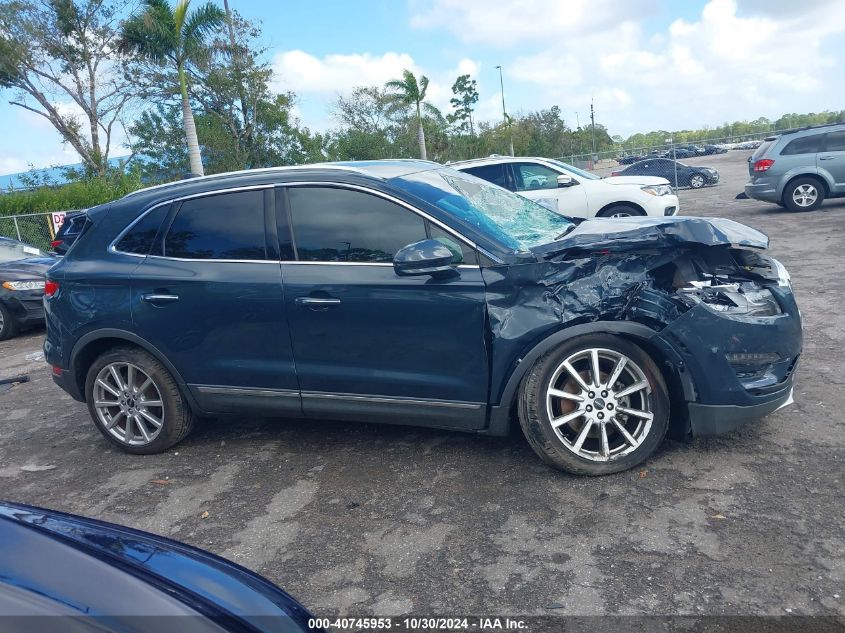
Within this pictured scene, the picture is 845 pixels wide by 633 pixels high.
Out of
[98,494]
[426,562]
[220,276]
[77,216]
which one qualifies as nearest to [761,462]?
[426,562]

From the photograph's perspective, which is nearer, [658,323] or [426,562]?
[426,562]

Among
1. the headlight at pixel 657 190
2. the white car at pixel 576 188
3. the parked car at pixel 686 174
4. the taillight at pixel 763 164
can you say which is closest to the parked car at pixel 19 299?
the white car at pixel 576 188

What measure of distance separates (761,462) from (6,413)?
599 centimetres

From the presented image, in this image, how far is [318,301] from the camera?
4.19 m

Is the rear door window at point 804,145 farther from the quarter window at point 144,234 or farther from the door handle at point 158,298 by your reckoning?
the door handle at point 158,298

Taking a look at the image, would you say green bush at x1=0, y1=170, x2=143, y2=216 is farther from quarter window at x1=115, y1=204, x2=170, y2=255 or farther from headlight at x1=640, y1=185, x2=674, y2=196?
quarter window at x1=115, y1=204, x2=170, y2=255

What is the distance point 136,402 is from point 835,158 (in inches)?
564

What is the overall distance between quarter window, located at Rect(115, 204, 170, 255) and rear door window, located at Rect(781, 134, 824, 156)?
13.6 metres

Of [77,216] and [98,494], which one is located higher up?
[77,216]

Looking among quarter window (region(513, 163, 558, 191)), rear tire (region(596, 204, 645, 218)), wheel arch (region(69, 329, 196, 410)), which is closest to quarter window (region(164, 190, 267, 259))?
wheel arch (region(69, 329, 196, 410))

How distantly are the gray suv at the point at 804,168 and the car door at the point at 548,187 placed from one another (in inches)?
217

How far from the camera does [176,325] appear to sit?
4586 mm

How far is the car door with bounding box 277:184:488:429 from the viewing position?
3.97 m

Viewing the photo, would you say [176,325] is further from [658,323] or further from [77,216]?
[658,323]
